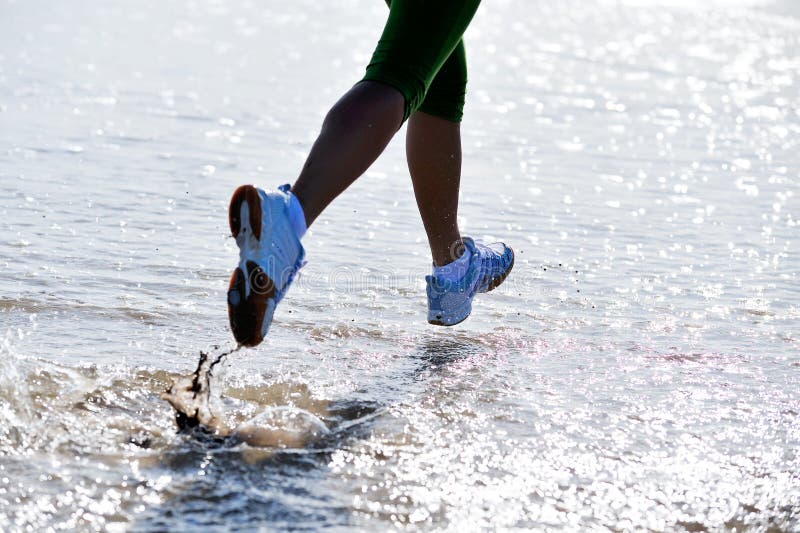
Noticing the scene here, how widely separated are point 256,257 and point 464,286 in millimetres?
1098

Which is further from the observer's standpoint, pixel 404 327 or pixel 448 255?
pixel 404 327

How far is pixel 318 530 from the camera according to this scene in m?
1.89

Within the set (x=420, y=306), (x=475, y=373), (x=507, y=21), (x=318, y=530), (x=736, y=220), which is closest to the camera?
(x=318, y=530)

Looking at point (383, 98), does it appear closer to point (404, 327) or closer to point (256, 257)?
point (256, 257)

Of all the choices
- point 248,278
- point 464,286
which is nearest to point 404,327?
point 464,286

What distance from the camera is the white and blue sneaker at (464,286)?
3.20 meters

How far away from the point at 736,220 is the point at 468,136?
2.36m

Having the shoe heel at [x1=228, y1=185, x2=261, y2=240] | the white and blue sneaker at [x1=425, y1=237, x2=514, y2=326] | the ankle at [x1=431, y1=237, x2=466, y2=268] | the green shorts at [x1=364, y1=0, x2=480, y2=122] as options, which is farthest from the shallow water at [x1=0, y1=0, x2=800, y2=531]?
the green shorts at [x1=364, y1=0, x2=480, y2=122]

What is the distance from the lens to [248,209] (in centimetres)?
221

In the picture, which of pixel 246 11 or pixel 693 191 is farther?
pixel 246 11

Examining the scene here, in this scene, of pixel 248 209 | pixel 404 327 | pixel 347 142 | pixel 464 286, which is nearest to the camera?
pixel 248 209

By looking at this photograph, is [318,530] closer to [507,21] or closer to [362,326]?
[362,326]

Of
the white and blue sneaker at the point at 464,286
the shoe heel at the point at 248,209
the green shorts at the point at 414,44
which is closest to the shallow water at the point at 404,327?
the white and blue sneaker at the point at 464,286

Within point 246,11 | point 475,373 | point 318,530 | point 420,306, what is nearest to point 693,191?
point 420,306
